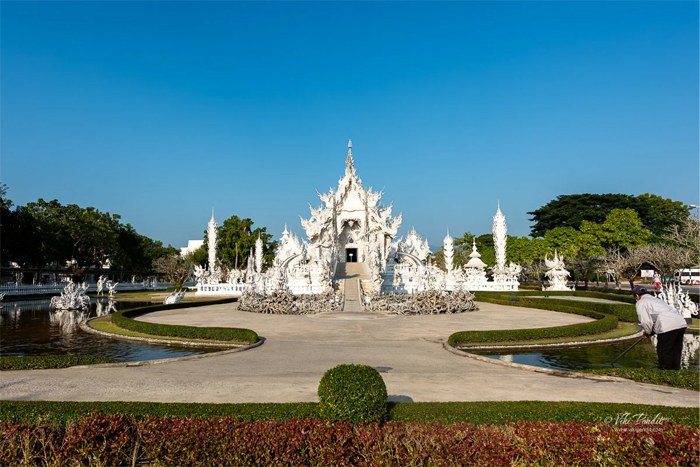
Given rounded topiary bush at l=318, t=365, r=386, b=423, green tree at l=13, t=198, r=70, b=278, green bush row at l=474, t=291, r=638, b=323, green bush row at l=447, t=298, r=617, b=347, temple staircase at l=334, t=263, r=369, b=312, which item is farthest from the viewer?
green tree at l=13, t=198, r=70, b=278

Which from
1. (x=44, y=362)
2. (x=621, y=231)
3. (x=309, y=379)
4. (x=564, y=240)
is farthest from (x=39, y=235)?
(x=621, y=231)

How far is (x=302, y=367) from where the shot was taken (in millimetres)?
13930

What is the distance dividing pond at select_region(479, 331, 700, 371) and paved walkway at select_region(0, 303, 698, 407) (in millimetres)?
2317

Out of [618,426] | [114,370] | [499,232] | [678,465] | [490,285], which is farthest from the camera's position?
[499,232]

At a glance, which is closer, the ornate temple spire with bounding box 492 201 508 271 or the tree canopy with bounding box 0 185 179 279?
the tree canopy with bounding box 0 185 179 279

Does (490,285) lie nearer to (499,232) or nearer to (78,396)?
(499,232)

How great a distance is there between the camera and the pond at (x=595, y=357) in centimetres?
1491

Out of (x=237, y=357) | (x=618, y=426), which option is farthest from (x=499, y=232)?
(x=618, y=426)

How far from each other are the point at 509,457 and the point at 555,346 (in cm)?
1334

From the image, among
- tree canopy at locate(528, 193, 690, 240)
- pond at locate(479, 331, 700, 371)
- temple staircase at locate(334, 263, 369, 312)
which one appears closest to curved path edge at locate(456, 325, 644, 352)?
pond at locate(479, 331, 700, 371)

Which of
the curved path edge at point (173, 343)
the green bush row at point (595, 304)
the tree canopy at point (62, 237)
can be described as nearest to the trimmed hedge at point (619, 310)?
the green bush row at point (595, 304)

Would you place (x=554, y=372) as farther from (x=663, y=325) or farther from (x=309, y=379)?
(x=309, y=379)

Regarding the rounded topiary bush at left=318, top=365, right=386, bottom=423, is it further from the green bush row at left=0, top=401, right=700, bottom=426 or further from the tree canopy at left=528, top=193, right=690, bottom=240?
the tree canopy at left=528, top=193, right=690, bottom=240

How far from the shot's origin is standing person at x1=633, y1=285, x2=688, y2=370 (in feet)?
37.0
